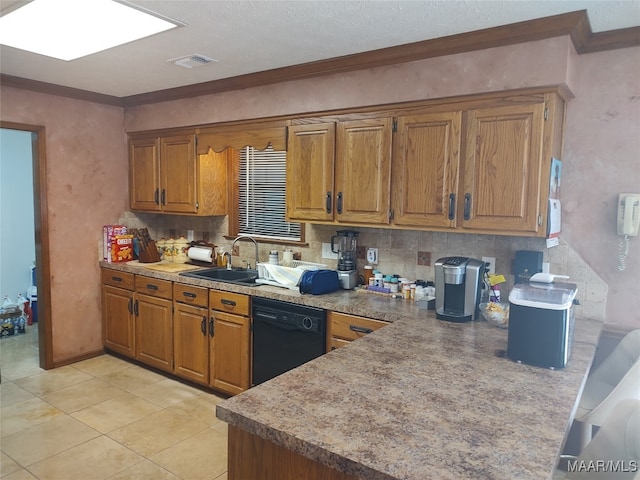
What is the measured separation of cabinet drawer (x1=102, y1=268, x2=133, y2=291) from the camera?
4184mm

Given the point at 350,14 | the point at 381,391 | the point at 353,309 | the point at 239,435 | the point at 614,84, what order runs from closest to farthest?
1. the point at 239,435
2. the point at 381,391
3. the point at 350,14
4. the point at 614,84
5. the point at 353,309

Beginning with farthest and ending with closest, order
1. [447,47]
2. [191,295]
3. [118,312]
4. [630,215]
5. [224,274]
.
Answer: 1. [118,312]
2. [224,274]
3. [191,295]
4. [447,47]
5. [630,215]

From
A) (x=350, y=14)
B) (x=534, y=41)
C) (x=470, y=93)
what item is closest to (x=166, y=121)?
(x=350, y=14)

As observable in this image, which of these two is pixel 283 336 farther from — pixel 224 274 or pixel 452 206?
pixel 452 206

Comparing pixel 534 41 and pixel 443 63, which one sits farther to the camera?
pixel 443 63

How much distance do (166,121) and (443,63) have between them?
258 cm

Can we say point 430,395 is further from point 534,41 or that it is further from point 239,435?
point 534,41

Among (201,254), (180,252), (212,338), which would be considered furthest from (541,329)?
(180,252)

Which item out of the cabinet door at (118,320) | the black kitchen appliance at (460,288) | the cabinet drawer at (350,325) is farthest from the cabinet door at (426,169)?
the cabinet door at (118,320)

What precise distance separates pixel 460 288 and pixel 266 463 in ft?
4.92

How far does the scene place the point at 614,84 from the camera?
2.54 metres

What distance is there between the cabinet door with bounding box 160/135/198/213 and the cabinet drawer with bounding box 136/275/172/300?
2.17ft

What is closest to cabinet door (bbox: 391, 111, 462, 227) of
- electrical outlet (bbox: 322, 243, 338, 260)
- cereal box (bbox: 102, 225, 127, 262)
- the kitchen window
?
electrical outlet (bbox: 322, 243, 338, 260)

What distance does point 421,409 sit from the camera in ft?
4.83
